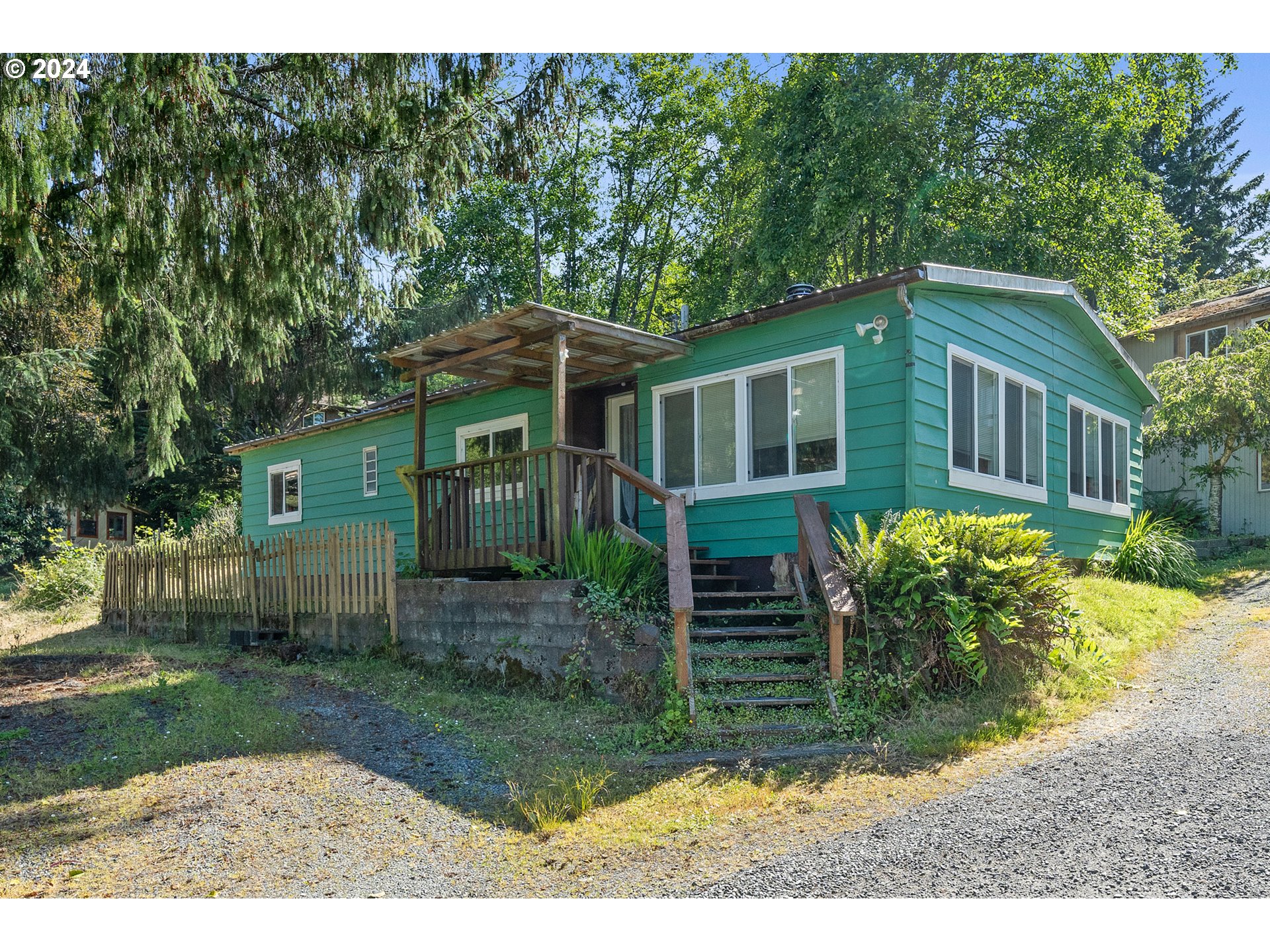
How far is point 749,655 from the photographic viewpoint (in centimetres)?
772

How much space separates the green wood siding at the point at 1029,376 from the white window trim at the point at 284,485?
12.3 meters

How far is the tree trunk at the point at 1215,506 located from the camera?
60.1ft

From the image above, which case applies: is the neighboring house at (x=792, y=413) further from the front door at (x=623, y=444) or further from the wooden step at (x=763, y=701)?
the wooden step at (x=763, y=701)

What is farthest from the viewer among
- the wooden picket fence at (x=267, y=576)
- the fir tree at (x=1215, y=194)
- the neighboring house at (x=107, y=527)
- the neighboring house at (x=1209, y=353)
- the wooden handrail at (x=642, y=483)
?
the fir tree at (x=1215, y=194)

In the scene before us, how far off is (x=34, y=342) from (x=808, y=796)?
12332mm

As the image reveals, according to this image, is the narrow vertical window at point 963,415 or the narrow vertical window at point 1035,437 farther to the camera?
the narrow vertical window at point 1035,437

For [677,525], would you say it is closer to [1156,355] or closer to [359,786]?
[359,786]

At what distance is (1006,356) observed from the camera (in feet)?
36.2

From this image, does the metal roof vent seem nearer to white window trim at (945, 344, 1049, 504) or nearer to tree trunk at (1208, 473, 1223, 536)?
white window trim at (945, 344, 1049, 504)

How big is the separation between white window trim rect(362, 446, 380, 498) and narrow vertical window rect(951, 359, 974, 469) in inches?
384

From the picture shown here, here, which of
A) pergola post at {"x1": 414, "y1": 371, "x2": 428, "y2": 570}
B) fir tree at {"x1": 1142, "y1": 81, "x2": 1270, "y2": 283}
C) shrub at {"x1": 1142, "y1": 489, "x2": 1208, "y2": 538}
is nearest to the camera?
pergola post at {"x1": 414, "y1": 371, "x2": 428, "y2": 570}

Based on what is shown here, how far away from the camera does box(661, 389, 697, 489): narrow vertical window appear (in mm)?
11086

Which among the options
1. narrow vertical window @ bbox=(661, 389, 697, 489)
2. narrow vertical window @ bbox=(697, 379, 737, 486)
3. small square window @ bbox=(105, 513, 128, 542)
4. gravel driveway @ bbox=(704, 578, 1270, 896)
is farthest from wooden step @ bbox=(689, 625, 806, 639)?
small square window @ bbox=(105, 513, 128, 542)

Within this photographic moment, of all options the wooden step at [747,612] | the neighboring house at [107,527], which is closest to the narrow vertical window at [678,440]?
the wooden step at [747,612]
